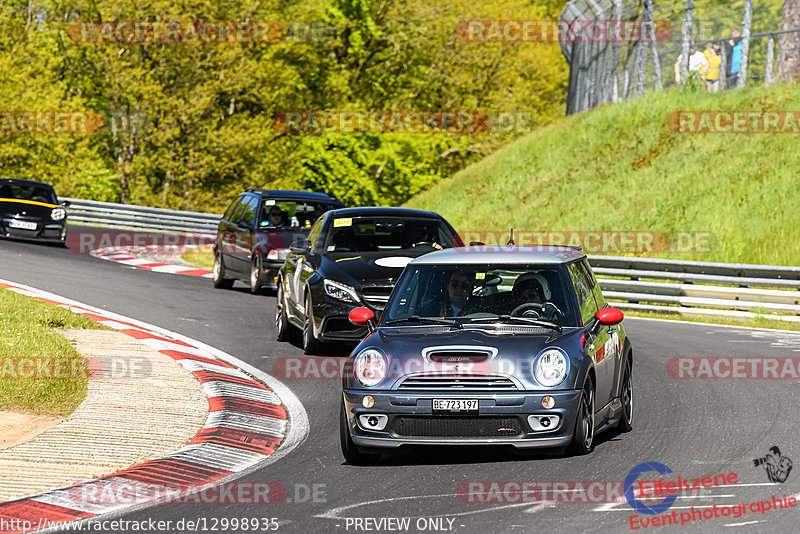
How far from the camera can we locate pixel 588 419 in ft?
26.5

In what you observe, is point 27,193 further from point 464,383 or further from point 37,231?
point 464,383

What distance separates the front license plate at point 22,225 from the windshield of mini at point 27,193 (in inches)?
30.1

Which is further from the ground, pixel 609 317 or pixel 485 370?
pixel 609 317

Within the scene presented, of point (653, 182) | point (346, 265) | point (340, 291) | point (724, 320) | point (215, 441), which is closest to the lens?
point (215, 441)

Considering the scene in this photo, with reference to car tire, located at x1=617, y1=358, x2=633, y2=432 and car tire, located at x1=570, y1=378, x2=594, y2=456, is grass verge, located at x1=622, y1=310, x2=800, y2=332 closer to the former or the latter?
car tire, located at x1=617, y1=358, x2=633, y2=432

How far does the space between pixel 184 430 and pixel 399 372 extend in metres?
2.25

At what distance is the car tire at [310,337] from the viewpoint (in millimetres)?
13092

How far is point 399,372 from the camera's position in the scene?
783 centimetres

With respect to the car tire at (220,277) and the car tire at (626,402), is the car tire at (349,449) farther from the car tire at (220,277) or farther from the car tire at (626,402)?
the car tire at (220,277)

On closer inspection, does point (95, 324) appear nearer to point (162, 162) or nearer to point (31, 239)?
point (31, 239)

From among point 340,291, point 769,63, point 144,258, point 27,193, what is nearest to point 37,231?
point 27,193

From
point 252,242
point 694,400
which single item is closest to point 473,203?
point 252,242

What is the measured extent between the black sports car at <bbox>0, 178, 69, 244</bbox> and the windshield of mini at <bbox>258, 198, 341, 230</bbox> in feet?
28.9

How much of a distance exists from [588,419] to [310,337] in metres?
5.63
